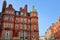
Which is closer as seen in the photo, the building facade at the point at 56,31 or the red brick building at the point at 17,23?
the red brick building at the point at 17,23

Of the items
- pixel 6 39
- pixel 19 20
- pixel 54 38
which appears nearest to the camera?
pixel 6 39

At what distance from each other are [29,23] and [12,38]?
1065cm

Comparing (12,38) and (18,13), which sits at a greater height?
(18,13)

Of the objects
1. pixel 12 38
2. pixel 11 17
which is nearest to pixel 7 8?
pixel 11 17

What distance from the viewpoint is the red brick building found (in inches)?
2406

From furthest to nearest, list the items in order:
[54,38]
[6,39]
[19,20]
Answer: [54,38]
[19,20]
[6,39]

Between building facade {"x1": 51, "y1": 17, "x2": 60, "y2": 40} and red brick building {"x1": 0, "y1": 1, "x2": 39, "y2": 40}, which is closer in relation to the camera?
red brick building {"x1": 0, "y1": 1, "x2": 39, "y2": 40}

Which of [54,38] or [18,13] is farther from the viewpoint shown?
[54,38]

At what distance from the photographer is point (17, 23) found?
64250 mm

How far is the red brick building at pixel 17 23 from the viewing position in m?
61.1

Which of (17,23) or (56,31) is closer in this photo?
(17,23)

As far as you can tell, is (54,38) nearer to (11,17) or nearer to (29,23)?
(29,23)

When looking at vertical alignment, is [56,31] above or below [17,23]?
below

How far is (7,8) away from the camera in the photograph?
63.8 metres
